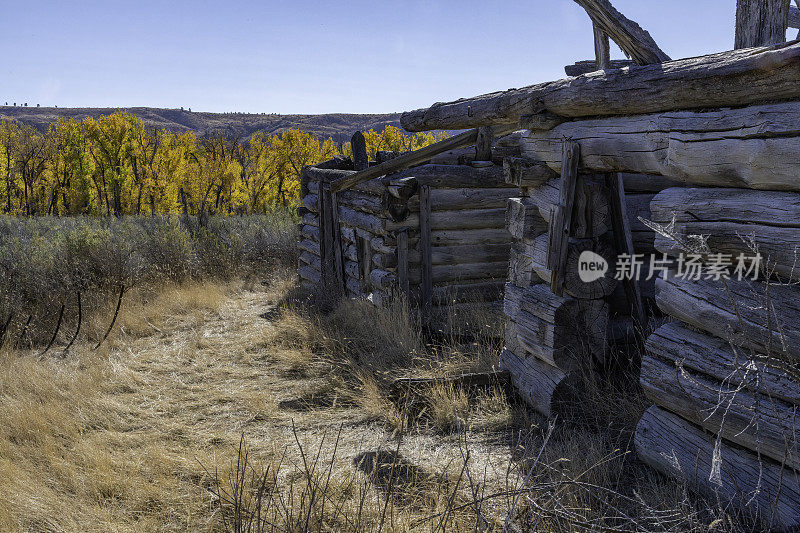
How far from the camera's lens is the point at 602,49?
5.07 m

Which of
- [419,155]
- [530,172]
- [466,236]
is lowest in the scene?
[466,236]

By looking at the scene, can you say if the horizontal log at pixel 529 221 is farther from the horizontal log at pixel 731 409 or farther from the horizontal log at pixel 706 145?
the horizontal log at pixel 731 409

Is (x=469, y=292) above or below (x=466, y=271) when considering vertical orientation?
below

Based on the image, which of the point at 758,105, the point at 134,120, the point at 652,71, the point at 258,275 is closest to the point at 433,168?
the point at 652,71

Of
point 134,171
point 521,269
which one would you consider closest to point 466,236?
point 521,269

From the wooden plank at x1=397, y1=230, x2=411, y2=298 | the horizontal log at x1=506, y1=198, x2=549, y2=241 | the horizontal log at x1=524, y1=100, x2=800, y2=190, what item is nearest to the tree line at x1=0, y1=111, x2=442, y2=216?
the wooden plank at x1=397, y1=230, x2=411, y2=298

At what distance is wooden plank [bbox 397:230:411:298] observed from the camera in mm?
7227

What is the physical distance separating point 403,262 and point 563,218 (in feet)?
10.6

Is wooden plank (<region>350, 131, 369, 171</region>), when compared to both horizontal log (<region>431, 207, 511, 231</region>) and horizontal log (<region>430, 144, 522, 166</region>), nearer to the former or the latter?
horizontal log (<region>430, 144, 522, 166</region>)

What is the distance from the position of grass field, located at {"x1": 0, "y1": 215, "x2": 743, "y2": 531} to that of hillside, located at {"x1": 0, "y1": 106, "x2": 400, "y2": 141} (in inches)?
3213

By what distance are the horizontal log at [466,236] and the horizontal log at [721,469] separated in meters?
4.11

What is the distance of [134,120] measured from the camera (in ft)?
63.1

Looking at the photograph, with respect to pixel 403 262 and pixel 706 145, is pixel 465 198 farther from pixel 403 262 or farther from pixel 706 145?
pixel 706 145

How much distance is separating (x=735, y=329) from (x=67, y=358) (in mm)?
6507
